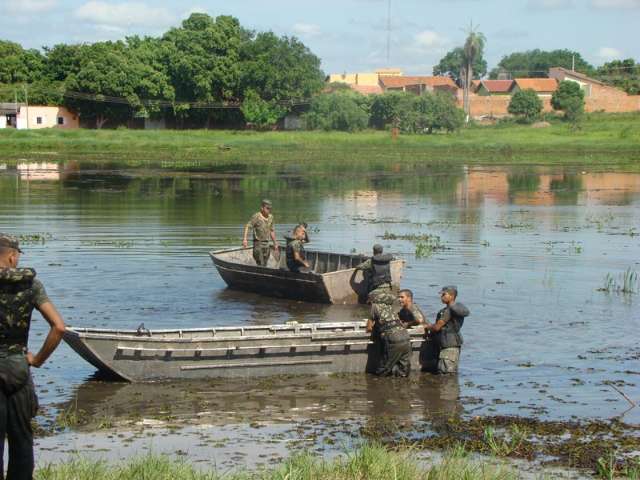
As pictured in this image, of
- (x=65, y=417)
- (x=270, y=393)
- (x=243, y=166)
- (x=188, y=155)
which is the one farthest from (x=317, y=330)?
(x=188, y=155)

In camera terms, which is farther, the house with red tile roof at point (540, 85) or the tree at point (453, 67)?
the tree at point (453, 67)

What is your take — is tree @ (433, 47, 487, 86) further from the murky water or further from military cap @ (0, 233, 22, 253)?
military cap @ (0, 233, 22, 253)

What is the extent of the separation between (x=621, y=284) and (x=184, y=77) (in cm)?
7225

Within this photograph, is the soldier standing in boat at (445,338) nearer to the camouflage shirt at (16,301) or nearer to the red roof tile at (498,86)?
the camouflage shirt at (16,301)

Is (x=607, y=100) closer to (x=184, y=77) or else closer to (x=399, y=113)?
(x=399, y=113)

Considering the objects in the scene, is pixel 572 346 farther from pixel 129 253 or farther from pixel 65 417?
pixel 129 253

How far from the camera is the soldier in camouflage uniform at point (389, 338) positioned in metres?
15.3

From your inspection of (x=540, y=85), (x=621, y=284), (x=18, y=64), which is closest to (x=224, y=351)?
(x=621, y=284)

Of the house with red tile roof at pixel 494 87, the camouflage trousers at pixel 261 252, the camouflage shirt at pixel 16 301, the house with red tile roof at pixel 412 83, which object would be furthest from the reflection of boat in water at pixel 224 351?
the house with red tile roof at pixel 494 87

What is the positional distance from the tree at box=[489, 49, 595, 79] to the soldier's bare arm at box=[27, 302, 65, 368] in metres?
161

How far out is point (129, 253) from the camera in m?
28.0

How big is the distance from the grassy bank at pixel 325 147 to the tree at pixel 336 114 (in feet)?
5.22

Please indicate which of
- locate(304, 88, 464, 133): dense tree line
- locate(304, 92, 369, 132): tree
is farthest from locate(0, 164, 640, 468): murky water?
locate(304, 92, 369, 132): tree

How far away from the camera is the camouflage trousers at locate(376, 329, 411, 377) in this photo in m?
15.3
